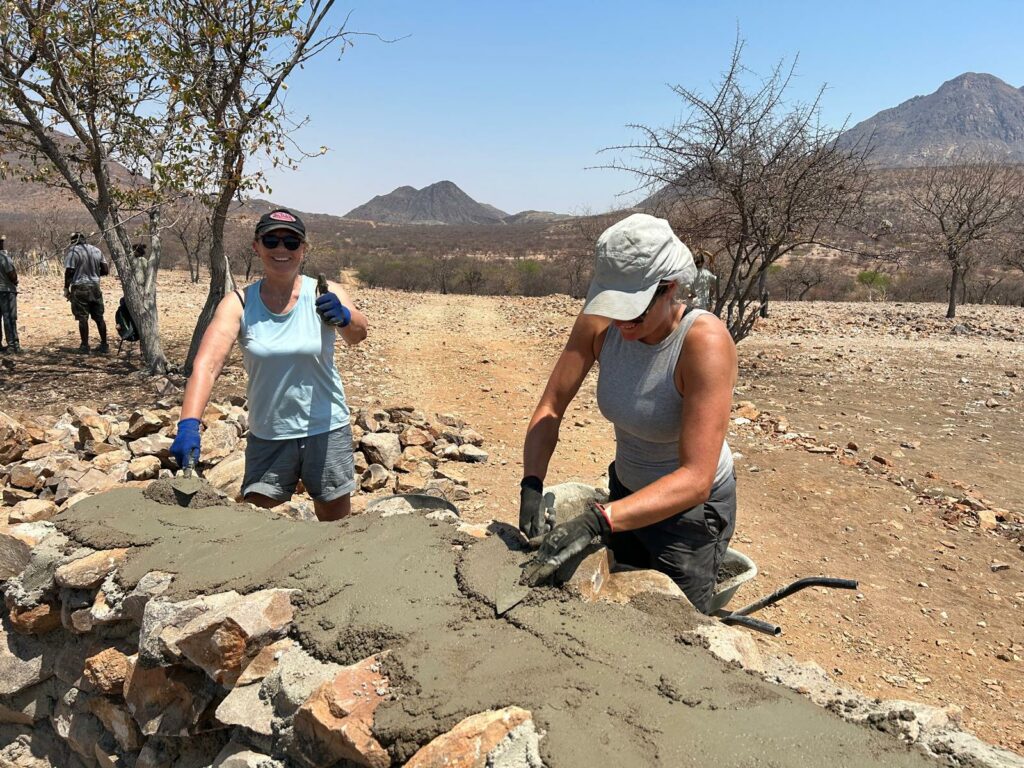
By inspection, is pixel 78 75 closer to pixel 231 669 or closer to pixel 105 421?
pixel 105 421

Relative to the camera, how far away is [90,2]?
23.1ft

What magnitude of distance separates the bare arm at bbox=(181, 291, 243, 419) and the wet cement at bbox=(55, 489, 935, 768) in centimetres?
49

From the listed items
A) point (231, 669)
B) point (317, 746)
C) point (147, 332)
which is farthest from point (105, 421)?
point (317, 746)

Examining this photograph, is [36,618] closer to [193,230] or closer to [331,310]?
[331,310]

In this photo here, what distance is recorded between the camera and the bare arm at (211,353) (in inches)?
98.6

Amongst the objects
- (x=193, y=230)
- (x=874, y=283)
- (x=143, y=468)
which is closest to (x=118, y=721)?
(x=143, y=468)

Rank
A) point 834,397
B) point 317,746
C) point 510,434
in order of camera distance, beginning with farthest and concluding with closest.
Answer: point 834,397, point 510,434, point 317,746

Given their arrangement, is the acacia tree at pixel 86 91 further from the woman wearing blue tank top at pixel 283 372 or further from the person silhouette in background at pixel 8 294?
the woman wearing blue tank top at pixel 283 372

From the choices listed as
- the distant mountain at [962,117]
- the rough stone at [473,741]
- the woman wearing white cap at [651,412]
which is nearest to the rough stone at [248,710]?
the rough stone at [473,741]

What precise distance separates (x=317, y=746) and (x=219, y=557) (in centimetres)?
91

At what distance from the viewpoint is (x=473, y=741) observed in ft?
4.51

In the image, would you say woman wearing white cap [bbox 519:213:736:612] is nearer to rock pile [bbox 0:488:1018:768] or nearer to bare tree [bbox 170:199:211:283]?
rock pile [bbox 0:488:1018:768]

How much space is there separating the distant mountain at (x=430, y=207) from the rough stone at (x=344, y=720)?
138803mm

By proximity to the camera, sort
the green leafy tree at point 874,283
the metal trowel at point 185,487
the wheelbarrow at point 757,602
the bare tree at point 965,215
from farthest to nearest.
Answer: the green leafy tree at point 874,283 < the bare tree at point 965,215 < the metal trowel at point 185,487 < the wheelbarrow at point 757,602
